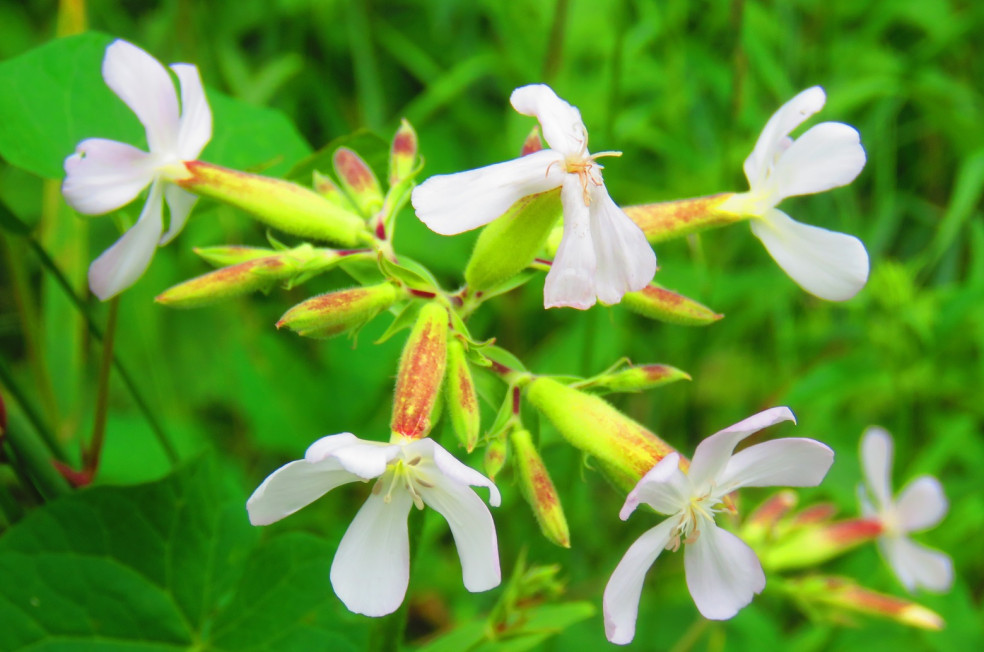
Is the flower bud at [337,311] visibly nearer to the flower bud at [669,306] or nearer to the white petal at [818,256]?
the flower bud at [669,306]

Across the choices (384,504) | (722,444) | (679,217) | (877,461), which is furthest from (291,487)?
(877,461)

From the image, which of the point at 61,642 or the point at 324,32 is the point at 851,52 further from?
the point at 61,642

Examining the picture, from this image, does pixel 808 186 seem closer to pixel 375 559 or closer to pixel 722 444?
pixel 722 444

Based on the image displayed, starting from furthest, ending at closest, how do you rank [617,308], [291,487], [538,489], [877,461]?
[617,308], [877,461], [538,489], [291,487]

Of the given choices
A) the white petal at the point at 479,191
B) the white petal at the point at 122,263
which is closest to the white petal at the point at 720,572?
the white petal at the point at 479,191

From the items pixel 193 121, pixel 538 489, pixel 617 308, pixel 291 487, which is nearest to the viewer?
pixel 291 487

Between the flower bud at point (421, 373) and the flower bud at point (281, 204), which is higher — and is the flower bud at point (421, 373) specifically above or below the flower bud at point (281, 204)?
below
